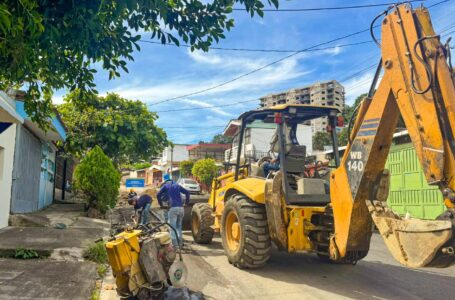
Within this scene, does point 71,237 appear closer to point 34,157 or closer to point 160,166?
point 34,157

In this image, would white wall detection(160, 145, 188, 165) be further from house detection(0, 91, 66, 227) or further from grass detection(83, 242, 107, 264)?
grass detection(83, 242, 107, 264)

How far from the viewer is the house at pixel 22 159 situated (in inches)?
366

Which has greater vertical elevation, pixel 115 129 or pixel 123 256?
pixel 115 129

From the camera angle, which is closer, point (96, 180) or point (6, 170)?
point (6, 170)

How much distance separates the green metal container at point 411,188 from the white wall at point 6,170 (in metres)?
12.6

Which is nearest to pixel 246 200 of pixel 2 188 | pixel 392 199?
pixel 2 188

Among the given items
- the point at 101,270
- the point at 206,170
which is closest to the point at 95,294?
the point at 101,270

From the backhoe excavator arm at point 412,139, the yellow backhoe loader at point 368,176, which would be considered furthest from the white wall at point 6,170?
the backhoe excavator arm at point 412,139

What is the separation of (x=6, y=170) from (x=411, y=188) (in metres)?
13.1

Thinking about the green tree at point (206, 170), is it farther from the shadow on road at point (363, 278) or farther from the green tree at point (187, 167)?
the shadow on road at point (363, 278)

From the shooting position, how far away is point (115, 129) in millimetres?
17797

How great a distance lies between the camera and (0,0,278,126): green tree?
3.19 m

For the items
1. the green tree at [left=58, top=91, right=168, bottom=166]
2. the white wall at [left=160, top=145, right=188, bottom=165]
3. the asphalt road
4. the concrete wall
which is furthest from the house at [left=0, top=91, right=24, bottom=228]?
the white wall at [left=160, top=145, right=188, bottom=165]

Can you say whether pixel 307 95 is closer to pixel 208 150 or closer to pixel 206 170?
pixel 208 150
